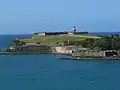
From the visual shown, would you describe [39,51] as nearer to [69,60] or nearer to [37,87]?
[69,60]

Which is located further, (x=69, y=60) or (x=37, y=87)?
(x=69, y=60)

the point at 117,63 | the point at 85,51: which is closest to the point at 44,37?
the point at 85,51

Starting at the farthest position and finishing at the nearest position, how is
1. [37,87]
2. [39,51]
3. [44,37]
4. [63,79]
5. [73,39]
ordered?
[44,37] → [73,39] → [39,51] → [63,79] → [37,87]

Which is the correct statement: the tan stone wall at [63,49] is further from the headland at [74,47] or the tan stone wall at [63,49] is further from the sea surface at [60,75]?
the sea surface at [60,75]

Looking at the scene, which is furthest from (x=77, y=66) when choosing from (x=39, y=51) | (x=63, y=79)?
(x=39, y=51)

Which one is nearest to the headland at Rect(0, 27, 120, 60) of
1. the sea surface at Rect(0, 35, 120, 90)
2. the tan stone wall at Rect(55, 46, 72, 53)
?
the tan stone wall at Rect(55, 46, 72, 53)

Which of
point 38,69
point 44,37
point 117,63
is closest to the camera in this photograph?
point 38,69

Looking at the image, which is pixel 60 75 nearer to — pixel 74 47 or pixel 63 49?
pixel 74 47

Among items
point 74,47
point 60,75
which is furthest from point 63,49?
point 60,75

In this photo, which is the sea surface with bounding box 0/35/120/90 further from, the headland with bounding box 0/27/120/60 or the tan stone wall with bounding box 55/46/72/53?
the tan stone wall with bounding box 55/46/72/53
